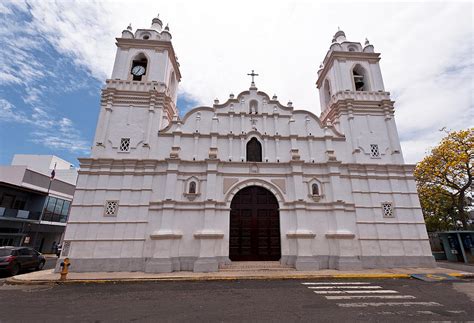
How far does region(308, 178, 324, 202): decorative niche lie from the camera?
13742 mm

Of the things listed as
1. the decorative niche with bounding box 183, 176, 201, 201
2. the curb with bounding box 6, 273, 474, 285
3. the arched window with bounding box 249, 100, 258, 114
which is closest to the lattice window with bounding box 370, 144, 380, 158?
the curb with bounding box 6, 273, 474, 285

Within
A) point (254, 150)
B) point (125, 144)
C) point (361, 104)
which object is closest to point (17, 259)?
point (125, 144)

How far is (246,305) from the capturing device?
6.69 m

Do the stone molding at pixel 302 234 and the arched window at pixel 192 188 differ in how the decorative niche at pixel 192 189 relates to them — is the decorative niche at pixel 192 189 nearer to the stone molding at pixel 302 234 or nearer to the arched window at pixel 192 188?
the arched window at pixel 192 188

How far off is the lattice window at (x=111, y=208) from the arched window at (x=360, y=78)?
712 inches

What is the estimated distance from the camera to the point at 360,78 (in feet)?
58.7

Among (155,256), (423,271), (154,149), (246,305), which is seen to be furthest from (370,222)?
(154,149)

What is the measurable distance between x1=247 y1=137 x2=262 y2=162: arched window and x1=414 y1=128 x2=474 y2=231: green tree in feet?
48.6

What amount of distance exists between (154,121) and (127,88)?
3.03 meters

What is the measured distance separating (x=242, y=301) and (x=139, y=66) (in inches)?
637

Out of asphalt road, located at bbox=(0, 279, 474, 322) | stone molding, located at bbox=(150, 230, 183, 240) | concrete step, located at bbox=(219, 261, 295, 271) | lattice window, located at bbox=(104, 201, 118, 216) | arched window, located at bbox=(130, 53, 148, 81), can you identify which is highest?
arched window, located at bbox=(130, 53, 148, 81)

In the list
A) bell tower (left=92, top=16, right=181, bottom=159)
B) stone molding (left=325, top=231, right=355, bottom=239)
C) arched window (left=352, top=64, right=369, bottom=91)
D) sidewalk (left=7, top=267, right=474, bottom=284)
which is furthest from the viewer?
arched window (left=352, top=64, right=369, bottom=91)

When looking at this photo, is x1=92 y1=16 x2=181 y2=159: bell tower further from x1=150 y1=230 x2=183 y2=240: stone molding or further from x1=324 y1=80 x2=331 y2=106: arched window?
x1=324 y1=80 x2=331 y2=106: arched window

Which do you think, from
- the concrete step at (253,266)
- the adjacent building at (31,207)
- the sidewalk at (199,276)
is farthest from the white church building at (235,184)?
the adjacent building at (31,207)
